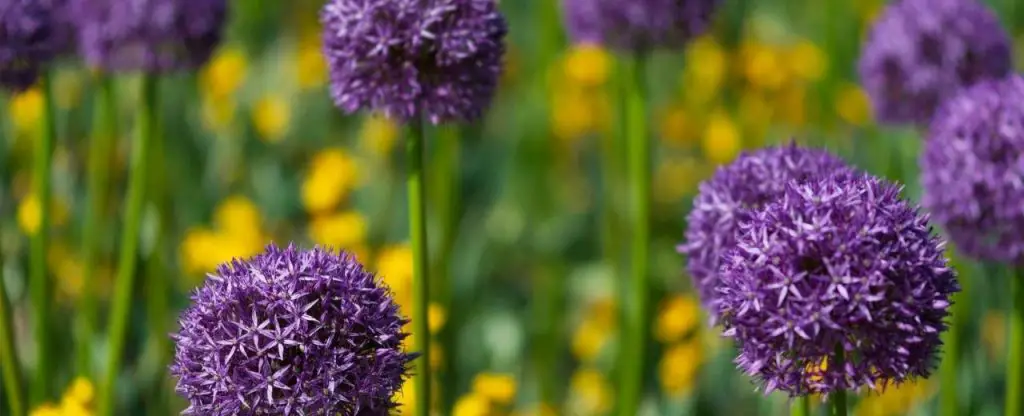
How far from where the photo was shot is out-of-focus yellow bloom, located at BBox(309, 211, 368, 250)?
4.28 metres

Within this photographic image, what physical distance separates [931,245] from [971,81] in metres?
1.73

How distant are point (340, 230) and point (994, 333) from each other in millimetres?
2308

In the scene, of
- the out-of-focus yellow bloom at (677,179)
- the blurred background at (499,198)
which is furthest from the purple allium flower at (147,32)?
the out-of-focus yellow bloom at (677,179)

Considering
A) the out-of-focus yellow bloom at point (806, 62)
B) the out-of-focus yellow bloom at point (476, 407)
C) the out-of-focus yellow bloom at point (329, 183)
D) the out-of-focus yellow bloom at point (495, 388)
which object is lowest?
the out-of-focus yellow bloom at point (476, 407)

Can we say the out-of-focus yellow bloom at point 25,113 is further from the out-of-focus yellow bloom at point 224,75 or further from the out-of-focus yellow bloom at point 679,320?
the out-of-focus yellow bloom at point 679,320

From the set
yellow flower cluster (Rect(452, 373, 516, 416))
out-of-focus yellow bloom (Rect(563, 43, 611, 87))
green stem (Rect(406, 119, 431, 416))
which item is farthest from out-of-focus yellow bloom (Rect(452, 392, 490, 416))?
out-of-focus yellow bloom (Rect(563, 43, 611, 87))

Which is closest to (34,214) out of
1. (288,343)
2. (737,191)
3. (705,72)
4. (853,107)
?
(737,191)

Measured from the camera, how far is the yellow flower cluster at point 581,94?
228 inches

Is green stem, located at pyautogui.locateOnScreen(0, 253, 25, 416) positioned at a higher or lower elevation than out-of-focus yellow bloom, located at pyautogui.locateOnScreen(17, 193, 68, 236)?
lower

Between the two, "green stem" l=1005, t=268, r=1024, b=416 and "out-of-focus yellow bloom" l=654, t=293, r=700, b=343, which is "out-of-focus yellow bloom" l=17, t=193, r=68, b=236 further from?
"green stem" l=1005, t=268, r=1024, b=416

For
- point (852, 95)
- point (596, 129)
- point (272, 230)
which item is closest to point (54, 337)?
point (272, 230)

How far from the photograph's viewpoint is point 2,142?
5.53m

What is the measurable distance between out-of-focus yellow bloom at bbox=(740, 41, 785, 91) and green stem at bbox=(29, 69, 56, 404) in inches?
118

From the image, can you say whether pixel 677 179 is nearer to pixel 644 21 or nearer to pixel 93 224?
pixel 644 21
